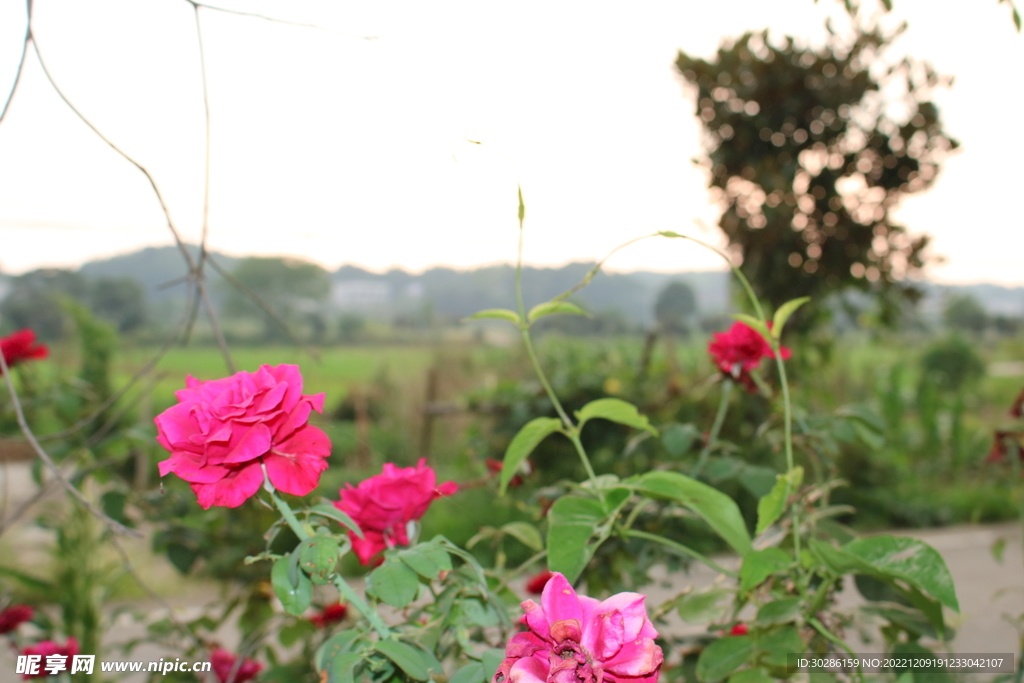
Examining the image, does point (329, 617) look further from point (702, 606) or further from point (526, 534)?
point (702, 606)

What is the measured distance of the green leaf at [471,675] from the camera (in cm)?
40

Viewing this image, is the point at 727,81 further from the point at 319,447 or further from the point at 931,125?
the point at 319,447

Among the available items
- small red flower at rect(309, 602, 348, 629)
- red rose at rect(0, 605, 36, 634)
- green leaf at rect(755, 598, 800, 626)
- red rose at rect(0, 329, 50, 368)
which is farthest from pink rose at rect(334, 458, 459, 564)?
red rose at rect(0, 329, 50, 368)

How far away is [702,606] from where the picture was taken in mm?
609

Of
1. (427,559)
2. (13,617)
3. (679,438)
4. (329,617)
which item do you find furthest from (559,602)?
(13,617)

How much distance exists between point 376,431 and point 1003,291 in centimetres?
436

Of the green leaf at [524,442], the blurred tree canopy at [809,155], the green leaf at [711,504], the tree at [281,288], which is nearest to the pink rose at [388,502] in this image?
the green leaf at [524,442]

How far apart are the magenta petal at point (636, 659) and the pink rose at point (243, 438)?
19cm

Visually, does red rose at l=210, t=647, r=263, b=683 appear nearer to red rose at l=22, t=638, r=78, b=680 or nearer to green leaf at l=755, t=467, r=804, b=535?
red rose at l=22, t=638, r=78, b=680

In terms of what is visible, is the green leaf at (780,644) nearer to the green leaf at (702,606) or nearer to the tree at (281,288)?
the green leaf at (702,606)

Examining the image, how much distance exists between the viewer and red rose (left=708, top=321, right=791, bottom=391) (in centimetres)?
77

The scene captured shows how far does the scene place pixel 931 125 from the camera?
1570mm

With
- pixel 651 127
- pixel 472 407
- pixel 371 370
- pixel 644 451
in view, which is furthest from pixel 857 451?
pixel 371 370

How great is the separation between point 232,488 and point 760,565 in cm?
40
